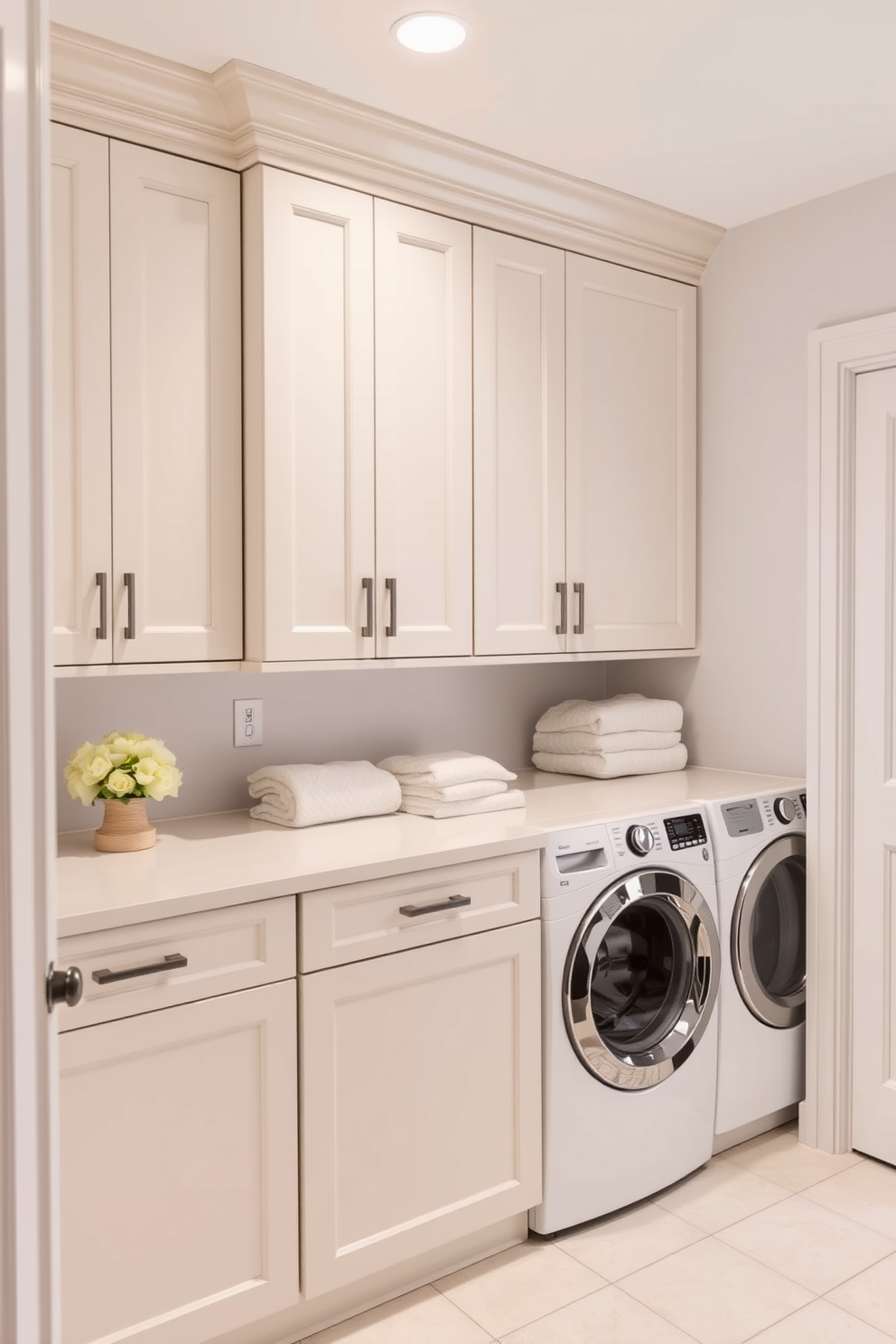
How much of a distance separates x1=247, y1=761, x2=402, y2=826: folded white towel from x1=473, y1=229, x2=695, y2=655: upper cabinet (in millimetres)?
442

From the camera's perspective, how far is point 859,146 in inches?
97.3

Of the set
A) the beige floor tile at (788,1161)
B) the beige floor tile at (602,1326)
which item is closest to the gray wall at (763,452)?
the beige floor tile at (788,1161)

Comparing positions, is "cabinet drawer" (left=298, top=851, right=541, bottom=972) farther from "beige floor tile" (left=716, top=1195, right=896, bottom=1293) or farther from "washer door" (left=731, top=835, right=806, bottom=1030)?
"beige floor tile" (left=716, top=1195, right=896, bottom=1293)

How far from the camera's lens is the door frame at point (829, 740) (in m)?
2.71

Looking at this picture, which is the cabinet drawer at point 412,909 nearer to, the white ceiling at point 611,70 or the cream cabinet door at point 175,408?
the cream cabinet door at point 175,408

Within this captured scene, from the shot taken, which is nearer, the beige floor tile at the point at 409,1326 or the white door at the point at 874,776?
the beige floor tile at the point at 409,1326

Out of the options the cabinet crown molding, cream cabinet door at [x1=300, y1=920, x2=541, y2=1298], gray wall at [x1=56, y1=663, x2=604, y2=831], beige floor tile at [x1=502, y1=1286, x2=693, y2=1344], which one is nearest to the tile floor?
beige floor tile at [x1=502, y1=1286, x2=693, y2=1344]

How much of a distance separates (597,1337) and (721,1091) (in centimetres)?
77

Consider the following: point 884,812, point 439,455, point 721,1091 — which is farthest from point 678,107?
point 721,1091

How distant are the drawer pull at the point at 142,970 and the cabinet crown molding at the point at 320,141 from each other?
1.53 m

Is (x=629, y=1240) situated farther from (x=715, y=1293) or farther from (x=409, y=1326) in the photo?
(x=409, y=1326)

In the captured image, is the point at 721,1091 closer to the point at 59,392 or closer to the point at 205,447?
the point at 205,447

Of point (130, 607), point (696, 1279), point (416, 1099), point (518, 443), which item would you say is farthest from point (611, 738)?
point (130, 607)

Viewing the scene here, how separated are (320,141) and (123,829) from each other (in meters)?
1.47
